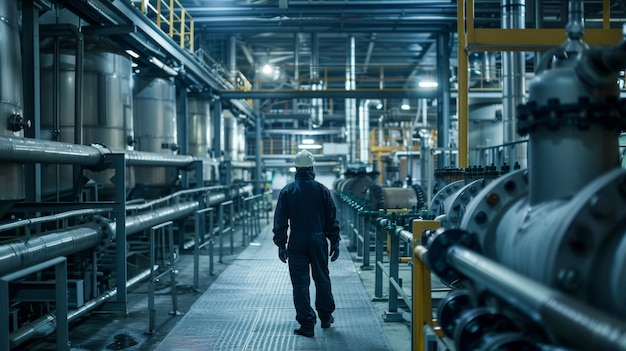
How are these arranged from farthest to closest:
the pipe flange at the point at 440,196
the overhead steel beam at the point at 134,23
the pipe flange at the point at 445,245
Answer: the overhead steel beam at the point at 134,23, the pipe flange at the point at 440,196, the pipe flange at the point at 445,245

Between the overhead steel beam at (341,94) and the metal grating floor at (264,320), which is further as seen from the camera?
the overhead steel beam at (341,94)

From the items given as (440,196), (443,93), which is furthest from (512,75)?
(443,93)

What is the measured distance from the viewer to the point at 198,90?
45.1 feet

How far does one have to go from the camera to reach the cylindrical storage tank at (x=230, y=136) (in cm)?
1797

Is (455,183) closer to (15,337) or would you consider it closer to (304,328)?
(304,328)

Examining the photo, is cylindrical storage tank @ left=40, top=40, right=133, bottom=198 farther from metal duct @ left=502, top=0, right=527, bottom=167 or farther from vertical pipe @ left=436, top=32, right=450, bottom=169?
vertical pipe @ left=436, top=32, right=450, bottom=169

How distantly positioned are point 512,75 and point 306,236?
540cm

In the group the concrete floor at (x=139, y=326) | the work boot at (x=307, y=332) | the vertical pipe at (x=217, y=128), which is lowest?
the concrete floor at (x=139, y=326)

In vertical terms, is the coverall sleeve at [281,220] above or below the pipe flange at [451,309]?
above

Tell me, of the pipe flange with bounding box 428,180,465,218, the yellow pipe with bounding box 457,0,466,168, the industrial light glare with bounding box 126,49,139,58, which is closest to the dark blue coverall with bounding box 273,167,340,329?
the pipe flange with bounding box 428,180,465,218

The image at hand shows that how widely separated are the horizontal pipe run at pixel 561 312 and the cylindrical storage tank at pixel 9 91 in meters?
4.47

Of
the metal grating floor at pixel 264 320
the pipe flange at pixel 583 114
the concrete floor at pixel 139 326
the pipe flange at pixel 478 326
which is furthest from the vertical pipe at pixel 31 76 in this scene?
the pipe flange at pixel 583 114

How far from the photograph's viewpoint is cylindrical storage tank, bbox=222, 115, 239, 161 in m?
18.0

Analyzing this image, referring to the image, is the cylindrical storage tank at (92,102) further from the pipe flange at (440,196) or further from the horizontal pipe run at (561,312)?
the horizontal pipe run at (561,312)
